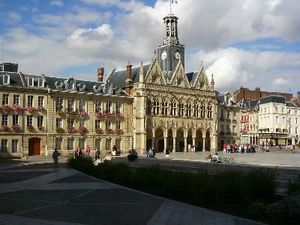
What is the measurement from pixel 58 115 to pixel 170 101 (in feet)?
64.2

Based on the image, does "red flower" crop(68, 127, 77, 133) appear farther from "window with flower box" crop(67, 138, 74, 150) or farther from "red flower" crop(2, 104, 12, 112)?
Answer: "red flower" crop(2, 104, 12, 112)

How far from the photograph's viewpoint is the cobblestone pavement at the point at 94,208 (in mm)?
13594

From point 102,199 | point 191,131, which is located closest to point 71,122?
point 191,131

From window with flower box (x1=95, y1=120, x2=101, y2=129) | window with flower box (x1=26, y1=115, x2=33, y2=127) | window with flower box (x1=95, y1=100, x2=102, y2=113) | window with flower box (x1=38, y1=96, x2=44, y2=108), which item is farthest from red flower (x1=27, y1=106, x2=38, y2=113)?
window with flower box (x1=95, y1=120, x2=101, y2=129)

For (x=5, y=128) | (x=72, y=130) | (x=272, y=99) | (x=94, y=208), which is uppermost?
(x=272, y=99)

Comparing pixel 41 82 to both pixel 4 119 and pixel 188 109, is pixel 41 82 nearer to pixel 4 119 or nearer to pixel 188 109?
pixel 4 119

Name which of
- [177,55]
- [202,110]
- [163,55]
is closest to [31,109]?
[163,55]

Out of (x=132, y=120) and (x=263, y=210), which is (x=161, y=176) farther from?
(x=132, y=120)

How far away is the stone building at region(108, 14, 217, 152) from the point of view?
67.6m

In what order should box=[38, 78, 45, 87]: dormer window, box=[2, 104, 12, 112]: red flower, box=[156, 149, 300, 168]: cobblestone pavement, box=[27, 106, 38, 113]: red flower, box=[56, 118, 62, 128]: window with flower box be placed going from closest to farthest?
1. box=[156, 149, 300, 168]: cobblestone pavement
2. box=[2, 104, 12, 112]: red flower
3. box=[27, 106, 38, 113]: red flower
4. box=[38, 78, 45, 87]: dormer window
5. box=[56, 118, 62, 128]: window with flower box

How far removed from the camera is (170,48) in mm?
77312

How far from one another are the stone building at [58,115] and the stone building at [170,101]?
95.3 inches

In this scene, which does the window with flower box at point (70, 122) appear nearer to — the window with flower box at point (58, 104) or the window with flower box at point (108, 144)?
the window with flower box at point (58, 104)

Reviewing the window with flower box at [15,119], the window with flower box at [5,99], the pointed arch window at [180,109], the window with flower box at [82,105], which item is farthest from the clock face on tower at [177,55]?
the window with flower box at [5,99]
